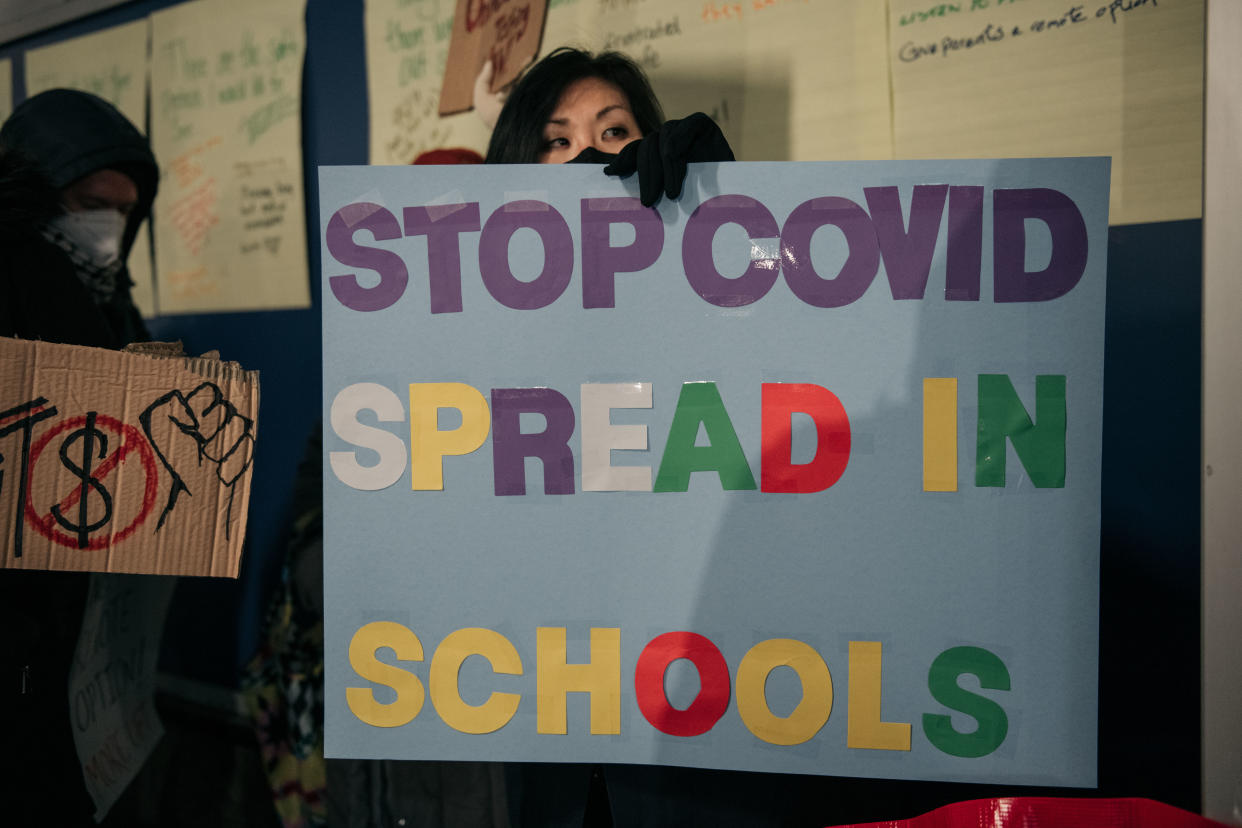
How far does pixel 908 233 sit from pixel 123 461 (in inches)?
29.4

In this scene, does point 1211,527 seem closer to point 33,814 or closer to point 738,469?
point 738,469

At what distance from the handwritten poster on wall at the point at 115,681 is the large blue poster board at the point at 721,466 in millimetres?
576

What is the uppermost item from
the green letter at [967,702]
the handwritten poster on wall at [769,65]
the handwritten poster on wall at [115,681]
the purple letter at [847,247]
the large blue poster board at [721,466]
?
the handwritten poster on wall at [769,65]

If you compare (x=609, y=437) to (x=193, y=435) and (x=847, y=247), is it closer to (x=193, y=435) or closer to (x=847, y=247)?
(x=847, y=247)

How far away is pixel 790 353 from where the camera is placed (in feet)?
2.08

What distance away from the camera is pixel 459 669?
67cm

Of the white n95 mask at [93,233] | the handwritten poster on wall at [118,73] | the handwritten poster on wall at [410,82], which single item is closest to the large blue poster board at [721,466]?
the white n95 mask at [93,233]

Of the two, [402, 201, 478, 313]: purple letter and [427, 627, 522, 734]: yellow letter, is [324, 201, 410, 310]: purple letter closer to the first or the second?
[402, 201, 478, 313]: purple letter

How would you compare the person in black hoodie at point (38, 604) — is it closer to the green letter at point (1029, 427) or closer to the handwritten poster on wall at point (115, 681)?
the handwritten poster on wall at point (115, 681)

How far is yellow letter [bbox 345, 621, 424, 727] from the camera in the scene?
2.19ft

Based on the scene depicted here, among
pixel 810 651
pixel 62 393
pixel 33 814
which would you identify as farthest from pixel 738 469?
pixel 33 814

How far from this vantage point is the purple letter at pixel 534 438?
2.14ft

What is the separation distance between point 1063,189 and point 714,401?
354 mm

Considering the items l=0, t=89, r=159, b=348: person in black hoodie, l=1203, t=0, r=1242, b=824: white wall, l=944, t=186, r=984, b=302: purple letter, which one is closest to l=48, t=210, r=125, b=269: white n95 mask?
l=0, t=89, r=159, b=348: person in black hoodie
